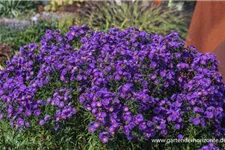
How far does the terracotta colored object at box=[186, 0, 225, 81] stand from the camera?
5.52m

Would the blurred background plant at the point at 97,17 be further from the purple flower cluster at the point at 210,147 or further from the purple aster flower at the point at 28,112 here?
the purple flower cluster at the point at 210,147

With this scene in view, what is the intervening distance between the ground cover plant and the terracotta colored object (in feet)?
4.00

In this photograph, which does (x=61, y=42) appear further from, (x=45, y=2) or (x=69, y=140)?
(x=45, y=2)

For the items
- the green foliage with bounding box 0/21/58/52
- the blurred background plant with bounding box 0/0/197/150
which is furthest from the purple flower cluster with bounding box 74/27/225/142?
the green foliage with bounding box 0/21/58/52

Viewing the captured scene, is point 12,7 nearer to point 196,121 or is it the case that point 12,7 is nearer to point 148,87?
point 148,87

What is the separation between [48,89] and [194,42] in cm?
220

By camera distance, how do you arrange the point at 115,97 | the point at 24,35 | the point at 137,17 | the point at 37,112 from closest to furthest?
the point at 115,97
the point at 37,112
the point at 24,35
the point at 137,17

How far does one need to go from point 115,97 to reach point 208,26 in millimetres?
2315

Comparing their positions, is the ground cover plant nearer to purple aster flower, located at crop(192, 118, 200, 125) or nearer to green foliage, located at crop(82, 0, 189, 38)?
purple aster flower, located at crop(192, 118, 200, 125)

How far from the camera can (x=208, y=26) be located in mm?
5645

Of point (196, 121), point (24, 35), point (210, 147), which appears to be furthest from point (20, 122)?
point (24, 35)

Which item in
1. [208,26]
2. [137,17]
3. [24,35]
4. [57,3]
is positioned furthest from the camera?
[57,3]

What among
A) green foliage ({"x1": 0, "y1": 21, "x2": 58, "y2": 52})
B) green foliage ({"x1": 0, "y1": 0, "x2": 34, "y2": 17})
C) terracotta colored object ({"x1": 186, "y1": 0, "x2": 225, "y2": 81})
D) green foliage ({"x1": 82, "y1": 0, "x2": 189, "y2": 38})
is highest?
terracotta colored object ({"x1": 186, "y1": 0, "x2": 225, "y2": 81})

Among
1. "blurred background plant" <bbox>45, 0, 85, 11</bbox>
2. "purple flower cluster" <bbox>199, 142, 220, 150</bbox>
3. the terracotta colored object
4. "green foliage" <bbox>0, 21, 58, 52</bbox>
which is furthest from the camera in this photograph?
"blurred background plant" <bbox>45, 0, 85, 11</bbox>
